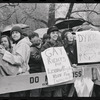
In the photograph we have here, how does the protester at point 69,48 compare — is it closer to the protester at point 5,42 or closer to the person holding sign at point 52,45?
the person holding sign at point 52,45

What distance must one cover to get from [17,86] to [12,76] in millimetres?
196

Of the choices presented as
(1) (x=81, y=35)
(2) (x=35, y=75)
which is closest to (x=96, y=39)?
(1) (x=81, y=35)

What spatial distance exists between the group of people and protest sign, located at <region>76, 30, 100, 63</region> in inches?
4.8

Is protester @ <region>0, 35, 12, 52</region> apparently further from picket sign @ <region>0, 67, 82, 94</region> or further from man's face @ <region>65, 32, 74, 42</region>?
man's face @ <region>65, 32, 74, 42</region>

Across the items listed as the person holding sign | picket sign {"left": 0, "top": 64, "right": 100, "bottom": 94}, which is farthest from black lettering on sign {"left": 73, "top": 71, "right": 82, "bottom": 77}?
the person holding sign

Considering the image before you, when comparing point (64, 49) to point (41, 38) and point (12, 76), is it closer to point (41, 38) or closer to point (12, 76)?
point (41, 38)

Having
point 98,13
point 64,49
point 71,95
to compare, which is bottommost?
point 71,95

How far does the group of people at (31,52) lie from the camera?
4492 millimetres

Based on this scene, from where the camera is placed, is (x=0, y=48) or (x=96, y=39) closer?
(x=0, y=48)

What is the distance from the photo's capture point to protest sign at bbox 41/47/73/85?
15.4 ft

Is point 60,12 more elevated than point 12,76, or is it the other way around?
point 60,12

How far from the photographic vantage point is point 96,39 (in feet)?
16.2

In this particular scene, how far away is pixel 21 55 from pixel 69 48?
0.91m

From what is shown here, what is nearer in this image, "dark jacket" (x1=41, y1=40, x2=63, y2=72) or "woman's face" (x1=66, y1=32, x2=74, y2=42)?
"dark jacket" (x1=41, y1=40, x2=63, y2=72)
